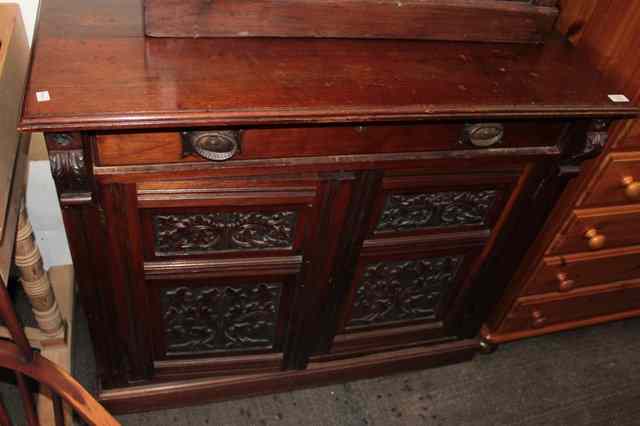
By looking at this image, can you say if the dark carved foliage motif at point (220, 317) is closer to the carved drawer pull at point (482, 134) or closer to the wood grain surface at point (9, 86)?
the wood grain surface at point (9, 86)

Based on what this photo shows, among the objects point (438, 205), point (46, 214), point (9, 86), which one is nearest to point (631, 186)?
point (438, 205)

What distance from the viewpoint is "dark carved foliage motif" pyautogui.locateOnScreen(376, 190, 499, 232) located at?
122 centimetres

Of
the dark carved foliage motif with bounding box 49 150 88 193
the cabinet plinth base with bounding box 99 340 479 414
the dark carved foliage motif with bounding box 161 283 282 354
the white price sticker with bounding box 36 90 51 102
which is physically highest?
the white price sticker with bounding box 36 90 51 102

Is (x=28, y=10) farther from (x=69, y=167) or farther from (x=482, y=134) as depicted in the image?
(x=482, y=134)

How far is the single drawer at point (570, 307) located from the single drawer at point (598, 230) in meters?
0.20

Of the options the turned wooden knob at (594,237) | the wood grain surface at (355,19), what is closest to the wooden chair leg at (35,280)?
the wood grain surface at (355,19)

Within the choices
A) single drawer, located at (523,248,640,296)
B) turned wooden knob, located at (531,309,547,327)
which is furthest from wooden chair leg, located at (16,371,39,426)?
turned wooden knob, located at (531,309,547,327)

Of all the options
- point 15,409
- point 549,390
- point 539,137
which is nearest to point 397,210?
point 539,137

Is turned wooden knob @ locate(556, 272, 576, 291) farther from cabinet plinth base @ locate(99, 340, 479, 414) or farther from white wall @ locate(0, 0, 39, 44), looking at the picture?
white wall @ locate(0, 0, 39, 44)

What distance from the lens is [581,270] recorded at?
159 centimetres

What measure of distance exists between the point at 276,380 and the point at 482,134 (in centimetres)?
85

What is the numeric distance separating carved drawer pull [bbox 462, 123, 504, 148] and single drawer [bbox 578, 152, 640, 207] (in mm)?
352

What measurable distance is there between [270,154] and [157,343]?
23.5 inches

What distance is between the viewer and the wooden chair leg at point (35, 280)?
1.28m
